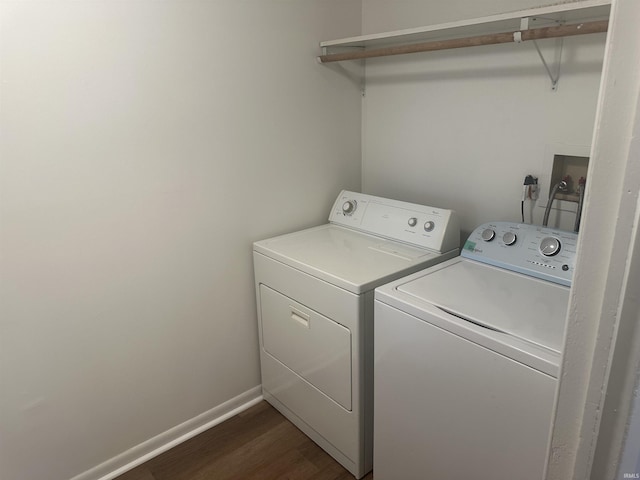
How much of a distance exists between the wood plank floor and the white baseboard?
0.03 meters

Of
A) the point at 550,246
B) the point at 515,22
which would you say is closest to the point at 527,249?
the point at 550,246

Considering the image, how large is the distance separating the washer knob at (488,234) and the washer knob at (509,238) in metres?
0.04

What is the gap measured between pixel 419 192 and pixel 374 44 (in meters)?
0.75

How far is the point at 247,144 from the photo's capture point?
1998 millimetres

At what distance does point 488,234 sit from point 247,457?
1.37 metres

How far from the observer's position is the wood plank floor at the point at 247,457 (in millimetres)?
1903

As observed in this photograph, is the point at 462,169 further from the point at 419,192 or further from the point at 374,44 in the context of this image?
the point at 374,44

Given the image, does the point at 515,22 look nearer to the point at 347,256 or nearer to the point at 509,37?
the point at 509,37

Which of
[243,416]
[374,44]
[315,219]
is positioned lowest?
[243,416]

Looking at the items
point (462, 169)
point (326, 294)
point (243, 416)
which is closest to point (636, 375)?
point (326, 294)

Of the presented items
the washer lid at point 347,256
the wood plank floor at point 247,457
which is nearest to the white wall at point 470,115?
the washer lid at point 347,256

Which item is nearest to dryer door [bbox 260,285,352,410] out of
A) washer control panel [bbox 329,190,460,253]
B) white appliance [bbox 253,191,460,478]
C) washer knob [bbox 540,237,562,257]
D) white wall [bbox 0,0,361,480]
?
white appliance [bbox 253,191,460,478]

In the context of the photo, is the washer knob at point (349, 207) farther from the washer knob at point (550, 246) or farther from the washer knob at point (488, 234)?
the washer knob at point (550, 246)

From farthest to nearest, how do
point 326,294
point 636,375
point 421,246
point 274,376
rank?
1. point 274,376
2. point 421,246
3. point 326,294
4. point 636,375
